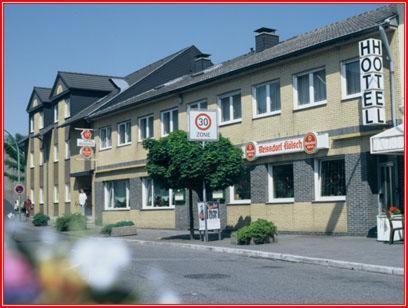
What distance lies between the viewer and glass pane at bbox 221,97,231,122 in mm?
24647

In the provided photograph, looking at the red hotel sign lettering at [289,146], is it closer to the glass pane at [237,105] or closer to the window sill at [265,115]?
the window sill at [265,115]

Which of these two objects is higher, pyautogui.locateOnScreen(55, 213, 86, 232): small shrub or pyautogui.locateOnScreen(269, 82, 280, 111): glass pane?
pyautogui.locateOnScreen(269, 82, 280, 111): glass pane

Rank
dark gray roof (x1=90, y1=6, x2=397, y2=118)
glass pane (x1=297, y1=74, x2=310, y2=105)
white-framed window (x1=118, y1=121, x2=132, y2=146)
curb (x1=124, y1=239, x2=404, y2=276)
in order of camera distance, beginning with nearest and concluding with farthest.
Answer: curb (x1=124, y1=239, x2=404, y2=276) → dark gray roof (x1=90, y1=6, x2=397, y2=118) → glass pane (x1=297, y1=74, x2=310, y2=105) → white-framed window (x1=118, y1=121, x2=132, y2=146)

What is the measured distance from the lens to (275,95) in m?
22.2

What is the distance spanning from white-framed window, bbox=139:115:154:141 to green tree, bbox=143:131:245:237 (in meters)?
10.6

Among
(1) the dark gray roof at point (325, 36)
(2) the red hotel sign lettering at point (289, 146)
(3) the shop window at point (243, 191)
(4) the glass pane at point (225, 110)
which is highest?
(1) the dark gray roof at point (325, 36)

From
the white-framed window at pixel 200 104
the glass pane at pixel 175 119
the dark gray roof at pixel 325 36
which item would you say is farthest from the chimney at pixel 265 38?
the glass pane at pixel 175 119

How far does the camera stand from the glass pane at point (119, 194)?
32844mm

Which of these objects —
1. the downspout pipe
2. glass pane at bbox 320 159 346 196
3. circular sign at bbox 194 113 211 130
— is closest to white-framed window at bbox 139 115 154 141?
circular sign at bbox 194 113 211 130

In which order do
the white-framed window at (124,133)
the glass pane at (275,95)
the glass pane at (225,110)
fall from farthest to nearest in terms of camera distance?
the white-framed window at (124,133) < the glass pane at (225,110) < the glass pane at (275,95)

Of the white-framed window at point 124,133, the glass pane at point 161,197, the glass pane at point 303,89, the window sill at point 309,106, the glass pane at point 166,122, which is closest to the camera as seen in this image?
the window sill at point 309,106

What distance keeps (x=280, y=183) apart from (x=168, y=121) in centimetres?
894

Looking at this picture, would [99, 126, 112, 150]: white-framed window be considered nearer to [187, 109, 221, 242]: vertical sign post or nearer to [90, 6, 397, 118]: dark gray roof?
[90, 6, 397, 118]: dark gray roof

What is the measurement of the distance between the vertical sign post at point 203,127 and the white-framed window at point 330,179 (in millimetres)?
3677
